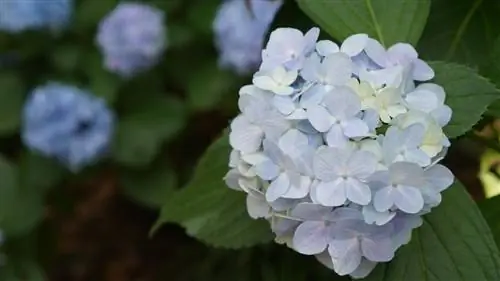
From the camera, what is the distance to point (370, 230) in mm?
718

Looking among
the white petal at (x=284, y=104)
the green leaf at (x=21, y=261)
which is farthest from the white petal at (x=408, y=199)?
the green leaf at (x=21, y=261)

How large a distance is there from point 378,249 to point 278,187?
3.6 inches

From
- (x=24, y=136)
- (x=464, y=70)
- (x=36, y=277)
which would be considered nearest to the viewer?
(x=464, y=70)

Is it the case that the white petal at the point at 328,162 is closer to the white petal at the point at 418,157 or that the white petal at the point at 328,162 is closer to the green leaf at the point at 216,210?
the white petal at the point at 418,157

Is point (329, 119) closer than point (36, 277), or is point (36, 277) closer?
point (329, 119)

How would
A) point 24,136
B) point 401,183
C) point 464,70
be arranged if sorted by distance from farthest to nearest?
1. point 24,136
2. point 464,70
3. point 401,183

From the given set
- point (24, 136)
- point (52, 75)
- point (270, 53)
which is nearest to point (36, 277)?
point (24, 136)

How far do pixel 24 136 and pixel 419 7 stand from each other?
85 centimetres

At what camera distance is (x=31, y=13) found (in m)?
1.52

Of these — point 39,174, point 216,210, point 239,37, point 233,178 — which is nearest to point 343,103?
point 233,178

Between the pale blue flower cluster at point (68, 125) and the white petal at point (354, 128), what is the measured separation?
850mm

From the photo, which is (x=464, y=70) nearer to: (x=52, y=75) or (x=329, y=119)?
(x=329, y=119)

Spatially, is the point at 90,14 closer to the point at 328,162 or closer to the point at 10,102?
the point at 10,102

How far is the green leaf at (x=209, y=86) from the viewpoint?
155 cm
